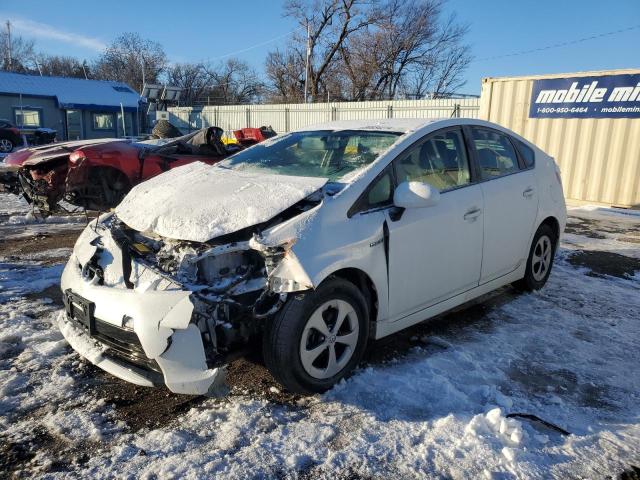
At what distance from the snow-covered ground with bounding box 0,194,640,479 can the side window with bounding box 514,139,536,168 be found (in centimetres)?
148

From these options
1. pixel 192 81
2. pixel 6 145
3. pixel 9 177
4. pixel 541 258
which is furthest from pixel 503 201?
pixel 192 81

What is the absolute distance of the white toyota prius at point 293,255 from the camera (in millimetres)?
2738

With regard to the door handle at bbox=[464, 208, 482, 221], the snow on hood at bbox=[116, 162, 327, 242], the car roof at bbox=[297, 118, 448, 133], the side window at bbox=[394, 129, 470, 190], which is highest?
the car roof at bbox=[297, 118, 448, 133]

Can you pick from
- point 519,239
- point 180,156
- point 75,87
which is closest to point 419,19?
point 75,87

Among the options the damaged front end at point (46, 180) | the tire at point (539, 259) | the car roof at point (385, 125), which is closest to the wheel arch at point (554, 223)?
the tire at point (539, 259)

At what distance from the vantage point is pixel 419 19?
125 feet

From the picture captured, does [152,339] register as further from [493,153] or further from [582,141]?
[582,141]

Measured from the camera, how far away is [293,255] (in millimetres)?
2779

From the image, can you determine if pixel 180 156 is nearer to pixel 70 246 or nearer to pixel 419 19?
pixel 70 246

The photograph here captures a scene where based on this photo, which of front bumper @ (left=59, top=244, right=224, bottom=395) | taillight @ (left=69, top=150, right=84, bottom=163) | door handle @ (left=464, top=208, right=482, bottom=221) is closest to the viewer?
front bumper @ (left=59, top=244, right=224, bottom=395)

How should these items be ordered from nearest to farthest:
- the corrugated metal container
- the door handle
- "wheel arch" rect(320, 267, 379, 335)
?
"wheel arch" rect(320, 267, 379, 335), the door handle, the corrugated metal container

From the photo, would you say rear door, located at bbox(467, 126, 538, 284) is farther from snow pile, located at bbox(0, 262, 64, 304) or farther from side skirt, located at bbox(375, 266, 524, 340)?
snow pile, located at bbox(0, 262, 64, 304)

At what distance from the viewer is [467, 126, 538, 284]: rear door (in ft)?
13.5

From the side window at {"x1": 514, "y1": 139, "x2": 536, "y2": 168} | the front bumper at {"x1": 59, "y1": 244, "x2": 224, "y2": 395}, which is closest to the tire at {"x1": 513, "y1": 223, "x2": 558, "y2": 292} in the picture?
the side window at {"x1": 514, "y1": 139, "x2": 536, "y2": 168}
